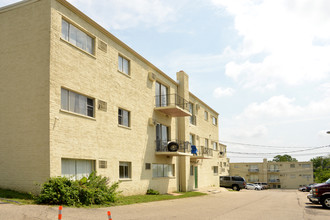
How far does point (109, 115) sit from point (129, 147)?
2.97 m

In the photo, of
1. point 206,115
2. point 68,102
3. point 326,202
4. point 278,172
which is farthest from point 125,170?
point 278,172

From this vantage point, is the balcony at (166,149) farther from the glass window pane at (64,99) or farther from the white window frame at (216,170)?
the white window frame at (216,170)

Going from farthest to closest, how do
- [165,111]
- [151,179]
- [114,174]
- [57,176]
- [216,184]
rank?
[216,184]
[165,111]
[151,179]
[114,174]
[57,176]

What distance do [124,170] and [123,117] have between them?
128 inches

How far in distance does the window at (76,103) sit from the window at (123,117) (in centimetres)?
292

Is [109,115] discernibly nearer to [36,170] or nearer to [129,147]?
[129,147]

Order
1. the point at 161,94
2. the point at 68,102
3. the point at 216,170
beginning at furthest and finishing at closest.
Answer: the point at 216,170 < the point at 161,94 < the point at 68,102

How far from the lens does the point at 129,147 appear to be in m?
21.2

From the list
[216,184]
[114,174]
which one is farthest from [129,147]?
[216,184]

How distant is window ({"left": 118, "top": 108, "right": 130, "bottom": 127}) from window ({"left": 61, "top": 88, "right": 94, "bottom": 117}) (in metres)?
2.92

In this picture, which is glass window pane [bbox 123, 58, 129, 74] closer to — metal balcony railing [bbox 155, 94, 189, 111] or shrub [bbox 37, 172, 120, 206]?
metal balcony railing [bbox 155, 94, 189, 111]

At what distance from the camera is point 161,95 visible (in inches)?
1045

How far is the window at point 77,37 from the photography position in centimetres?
1654

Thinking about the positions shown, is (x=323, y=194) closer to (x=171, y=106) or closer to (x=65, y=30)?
(x=171, y=106)
